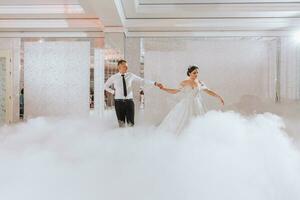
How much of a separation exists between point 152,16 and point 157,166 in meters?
3.89

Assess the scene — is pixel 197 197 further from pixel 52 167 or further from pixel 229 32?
pixel 229 32

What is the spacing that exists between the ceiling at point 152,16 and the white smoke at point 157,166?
7.37 ft

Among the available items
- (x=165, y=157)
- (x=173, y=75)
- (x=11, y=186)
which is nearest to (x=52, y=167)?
(x=11, y=186)

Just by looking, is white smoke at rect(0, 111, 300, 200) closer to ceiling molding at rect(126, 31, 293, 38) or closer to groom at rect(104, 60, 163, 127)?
groom at rect(104, 60, 163, 127)

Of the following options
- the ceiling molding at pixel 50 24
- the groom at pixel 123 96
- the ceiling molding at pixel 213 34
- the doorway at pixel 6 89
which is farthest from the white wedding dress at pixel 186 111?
the doorway at pixel 6 89

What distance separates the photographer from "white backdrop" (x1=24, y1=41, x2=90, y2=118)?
7.14 metres

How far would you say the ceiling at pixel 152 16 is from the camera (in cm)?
548

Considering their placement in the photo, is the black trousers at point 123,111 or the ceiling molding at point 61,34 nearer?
the black trousers at point 123,111

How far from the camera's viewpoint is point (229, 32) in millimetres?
6891

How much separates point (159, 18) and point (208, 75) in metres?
1.78

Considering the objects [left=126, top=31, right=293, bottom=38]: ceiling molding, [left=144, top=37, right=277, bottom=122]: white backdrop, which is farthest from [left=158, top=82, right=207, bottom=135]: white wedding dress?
[left=126, top=31, right=293, bottom=38]: ceiling molding

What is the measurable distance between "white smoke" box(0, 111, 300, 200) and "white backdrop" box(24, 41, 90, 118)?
8.08 ft

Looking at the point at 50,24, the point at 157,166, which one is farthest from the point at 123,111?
the point at 50,24

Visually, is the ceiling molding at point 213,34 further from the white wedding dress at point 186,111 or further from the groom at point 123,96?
the white wedding dress at point 186,111
